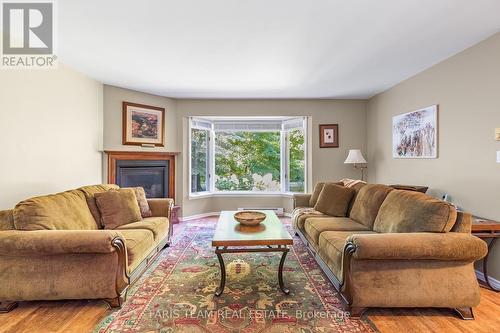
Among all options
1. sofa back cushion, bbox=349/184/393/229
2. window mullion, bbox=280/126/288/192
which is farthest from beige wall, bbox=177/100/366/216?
sofa back cushion, bbox=349/184/393/229

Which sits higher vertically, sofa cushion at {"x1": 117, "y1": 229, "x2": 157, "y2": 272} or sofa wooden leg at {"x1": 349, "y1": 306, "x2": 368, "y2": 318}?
sofa cushion at {"x1": 117, "y1": 229, "x2": 157, "y2": 272}

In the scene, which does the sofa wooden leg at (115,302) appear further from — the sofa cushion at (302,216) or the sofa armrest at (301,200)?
the sofa armrest at (301,200)

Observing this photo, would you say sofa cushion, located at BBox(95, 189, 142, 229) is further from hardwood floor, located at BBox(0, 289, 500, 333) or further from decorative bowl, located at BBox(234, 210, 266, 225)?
decorative bowl, located at BBox(234, 210, 266, 225)

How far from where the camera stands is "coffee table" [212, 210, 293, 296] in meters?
2.28

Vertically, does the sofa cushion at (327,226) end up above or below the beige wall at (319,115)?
below

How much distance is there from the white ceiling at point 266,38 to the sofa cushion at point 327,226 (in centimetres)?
199

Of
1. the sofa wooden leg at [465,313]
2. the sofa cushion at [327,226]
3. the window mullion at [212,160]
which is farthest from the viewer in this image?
the window mullion at [212,160]

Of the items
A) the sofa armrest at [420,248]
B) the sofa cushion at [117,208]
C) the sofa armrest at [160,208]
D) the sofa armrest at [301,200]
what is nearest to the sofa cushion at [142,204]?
the sofa armrest at [160,208]

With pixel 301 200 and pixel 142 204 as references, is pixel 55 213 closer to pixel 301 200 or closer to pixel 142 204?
pixel 142 204

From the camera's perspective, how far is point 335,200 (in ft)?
11.9

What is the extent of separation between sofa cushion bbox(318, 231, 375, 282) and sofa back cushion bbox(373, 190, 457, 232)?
398mm

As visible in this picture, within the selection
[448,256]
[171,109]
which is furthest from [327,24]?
[171,109]

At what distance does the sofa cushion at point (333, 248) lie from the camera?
220cm

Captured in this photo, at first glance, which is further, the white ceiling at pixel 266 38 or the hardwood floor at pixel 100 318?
the white ceiling at pixel 266 38
